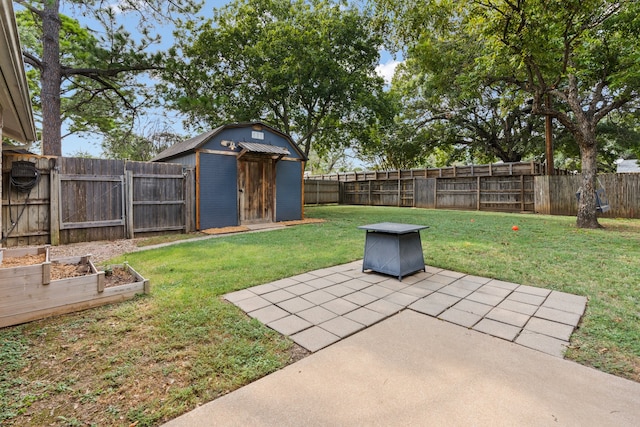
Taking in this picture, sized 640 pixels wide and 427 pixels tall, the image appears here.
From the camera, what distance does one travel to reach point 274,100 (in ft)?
40.7

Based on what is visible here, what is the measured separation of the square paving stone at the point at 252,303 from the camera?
2.69 metres

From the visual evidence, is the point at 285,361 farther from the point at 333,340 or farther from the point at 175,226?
the point at 175,226

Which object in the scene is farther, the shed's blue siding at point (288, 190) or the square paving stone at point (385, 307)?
the shed's blue siding at point (288, 190)

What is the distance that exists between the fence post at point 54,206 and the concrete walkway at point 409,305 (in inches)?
204

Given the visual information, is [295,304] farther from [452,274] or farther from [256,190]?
[256,190]

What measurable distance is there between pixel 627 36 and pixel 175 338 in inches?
409

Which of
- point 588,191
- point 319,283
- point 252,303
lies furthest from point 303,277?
point 588,191

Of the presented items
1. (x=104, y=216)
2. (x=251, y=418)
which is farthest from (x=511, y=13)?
(x=104, y=216)

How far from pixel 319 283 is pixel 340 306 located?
695 millimetres

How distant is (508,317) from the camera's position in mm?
2508

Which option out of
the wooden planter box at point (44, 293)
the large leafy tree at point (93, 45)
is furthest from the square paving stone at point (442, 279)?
the large leafy tree at point (93, 45)

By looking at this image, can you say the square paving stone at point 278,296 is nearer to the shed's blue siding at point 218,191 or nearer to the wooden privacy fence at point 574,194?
the shed's blue siding at point 218,191

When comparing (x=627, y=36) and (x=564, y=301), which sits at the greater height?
(x=627, y=36)

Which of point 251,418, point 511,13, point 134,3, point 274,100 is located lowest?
point 251,418
